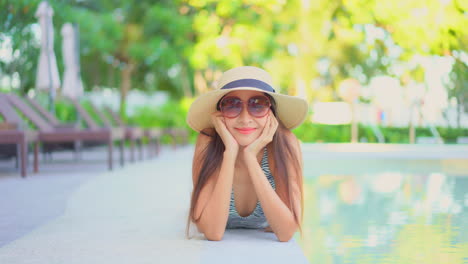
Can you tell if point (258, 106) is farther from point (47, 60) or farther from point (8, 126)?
point (47, 60)

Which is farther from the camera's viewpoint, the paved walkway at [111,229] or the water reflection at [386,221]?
the water reflection at [386,221]

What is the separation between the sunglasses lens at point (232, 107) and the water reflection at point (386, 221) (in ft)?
2.79

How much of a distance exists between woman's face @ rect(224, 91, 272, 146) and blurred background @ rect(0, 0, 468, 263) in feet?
5.71

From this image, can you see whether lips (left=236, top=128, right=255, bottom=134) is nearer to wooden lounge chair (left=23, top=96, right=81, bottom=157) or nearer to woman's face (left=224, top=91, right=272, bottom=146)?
woman's face (left=224, top=91, right=272, bottom=146)

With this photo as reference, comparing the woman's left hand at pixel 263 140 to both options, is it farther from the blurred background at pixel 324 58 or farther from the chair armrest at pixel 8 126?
the chair armrest at pixel 8 126

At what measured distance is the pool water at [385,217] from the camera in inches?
122

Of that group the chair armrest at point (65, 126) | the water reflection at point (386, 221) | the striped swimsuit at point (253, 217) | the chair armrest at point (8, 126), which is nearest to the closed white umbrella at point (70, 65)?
the chair armrest at point (65, 126)

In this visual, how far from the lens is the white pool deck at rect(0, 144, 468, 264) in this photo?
272 centimetres

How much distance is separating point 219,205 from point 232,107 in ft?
1.58

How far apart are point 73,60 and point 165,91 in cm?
2455

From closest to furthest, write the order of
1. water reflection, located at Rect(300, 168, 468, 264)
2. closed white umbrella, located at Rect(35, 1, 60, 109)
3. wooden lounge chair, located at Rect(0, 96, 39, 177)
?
water reflection, located at Rect(300, 168, 468, 264), wooden lounge chair, located at Rect(0, 96, 39, 177), closed white umbrella, located at Rect(35, 1, 60, 109)

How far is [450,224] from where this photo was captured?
13.5 feet

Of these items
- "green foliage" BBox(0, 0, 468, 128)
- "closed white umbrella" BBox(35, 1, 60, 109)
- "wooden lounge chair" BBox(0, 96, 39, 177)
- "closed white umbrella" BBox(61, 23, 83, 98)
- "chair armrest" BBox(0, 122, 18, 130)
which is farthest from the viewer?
"green foliage" BBox(0, 0, 468, 128)

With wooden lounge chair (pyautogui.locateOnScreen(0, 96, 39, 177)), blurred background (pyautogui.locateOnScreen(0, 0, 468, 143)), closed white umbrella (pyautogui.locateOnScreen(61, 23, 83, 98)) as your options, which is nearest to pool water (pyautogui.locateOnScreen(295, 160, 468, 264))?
wooden lounge chair (pyautogui.locateOnScreen(0, 96, 39, 177))
